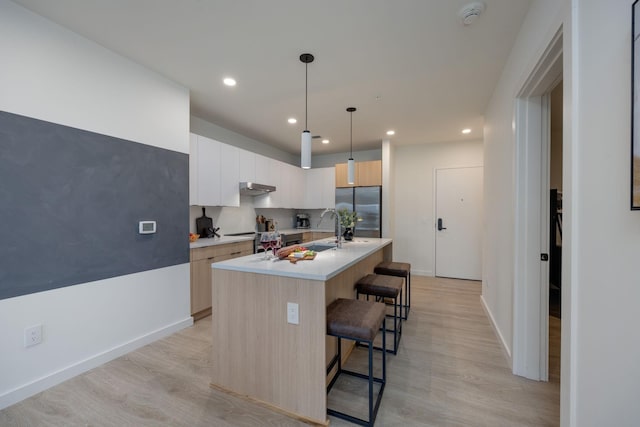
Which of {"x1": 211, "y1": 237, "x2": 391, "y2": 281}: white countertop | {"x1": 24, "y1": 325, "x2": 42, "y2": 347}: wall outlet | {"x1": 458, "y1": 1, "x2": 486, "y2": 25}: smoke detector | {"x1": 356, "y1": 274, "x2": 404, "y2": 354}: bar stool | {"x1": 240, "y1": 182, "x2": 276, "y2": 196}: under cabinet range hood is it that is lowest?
{"x1": 24, "y1": 325, "x2": 42, "y2": 347}: wall outlet

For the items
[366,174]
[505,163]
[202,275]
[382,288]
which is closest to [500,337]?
[382,288]

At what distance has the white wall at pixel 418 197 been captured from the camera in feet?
16.4

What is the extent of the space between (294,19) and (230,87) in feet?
4.20

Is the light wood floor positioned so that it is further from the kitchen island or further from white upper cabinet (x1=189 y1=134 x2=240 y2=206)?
white upper cabinet (x1=189 y1=134 x2=240 y2=206)

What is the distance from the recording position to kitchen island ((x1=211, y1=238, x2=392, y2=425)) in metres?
1.55

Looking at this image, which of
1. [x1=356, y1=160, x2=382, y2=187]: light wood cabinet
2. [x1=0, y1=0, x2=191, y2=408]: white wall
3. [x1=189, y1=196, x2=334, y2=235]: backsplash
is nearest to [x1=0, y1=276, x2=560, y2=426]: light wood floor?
[x1=0, y1=0, x2=191, y2=408]: white wall

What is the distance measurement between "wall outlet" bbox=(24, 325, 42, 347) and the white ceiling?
2216mm

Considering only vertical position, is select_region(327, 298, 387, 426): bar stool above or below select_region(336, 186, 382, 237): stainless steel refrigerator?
below

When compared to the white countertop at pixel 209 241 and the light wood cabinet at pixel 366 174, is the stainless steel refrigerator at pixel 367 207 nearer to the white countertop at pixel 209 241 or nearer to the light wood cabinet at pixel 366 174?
the light wood cabinet at pixel 366 174

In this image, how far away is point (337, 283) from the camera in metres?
2.03

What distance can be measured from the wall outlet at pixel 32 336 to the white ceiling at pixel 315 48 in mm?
2216

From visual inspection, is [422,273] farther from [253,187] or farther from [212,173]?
[212,173]

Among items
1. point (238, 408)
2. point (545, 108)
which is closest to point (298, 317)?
point (238, 408)

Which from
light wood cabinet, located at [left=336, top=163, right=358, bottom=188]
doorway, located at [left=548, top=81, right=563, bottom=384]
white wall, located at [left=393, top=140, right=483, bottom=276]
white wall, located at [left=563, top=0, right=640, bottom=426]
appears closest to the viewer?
white wall, located at [left=563, top=0, right=640, bottom=426]
